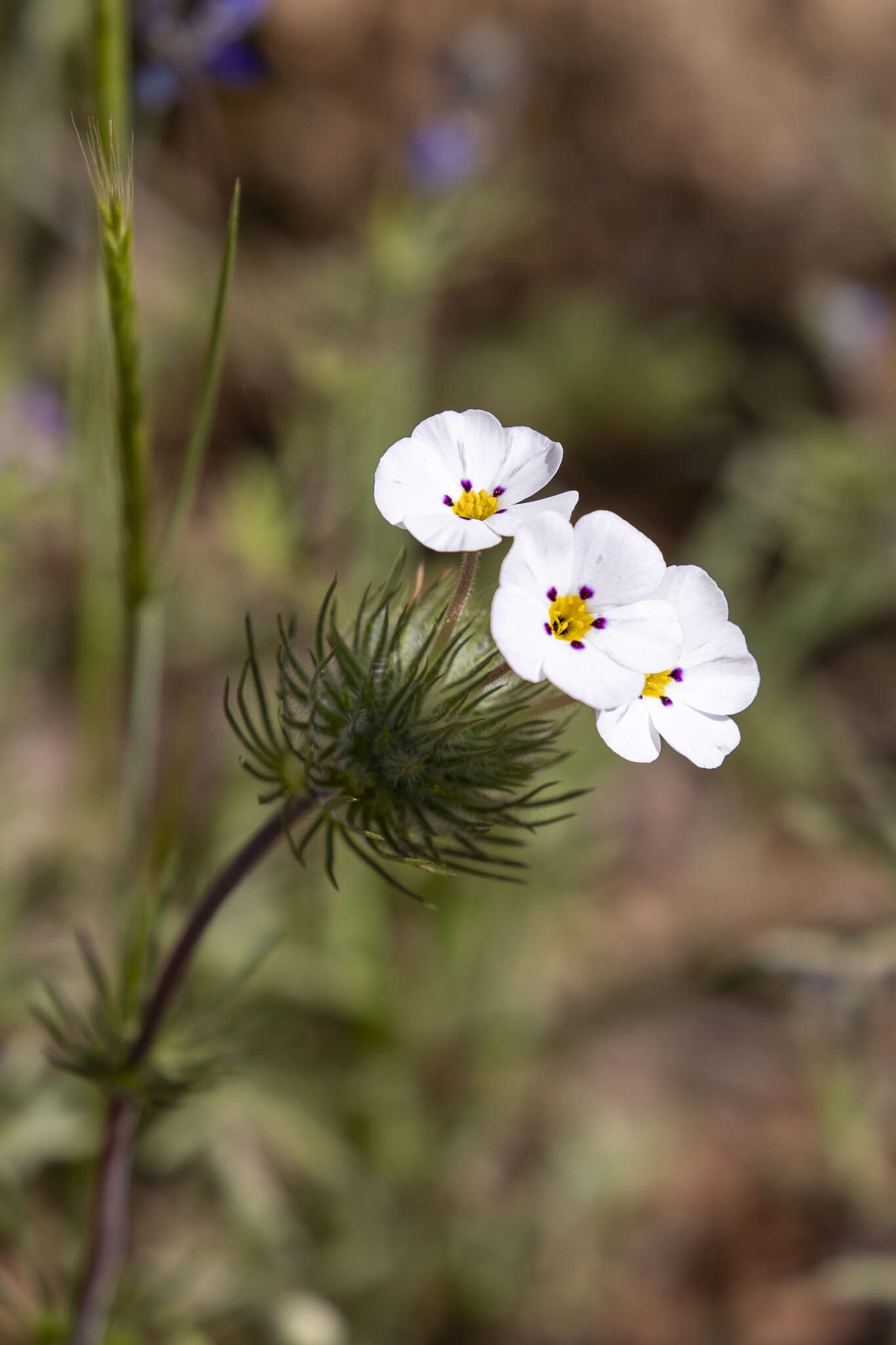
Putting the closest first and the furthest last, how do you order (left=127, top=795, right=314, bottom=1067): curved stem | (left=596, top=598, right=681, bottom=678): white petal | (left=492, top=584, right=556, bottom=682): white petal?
(left=492, top=584, right=556, bottom=682): white petal → (left=596, top=598, right=681, bottom=678): white petal → (left=127, top=795, right=314, bottom=1067): curved stem

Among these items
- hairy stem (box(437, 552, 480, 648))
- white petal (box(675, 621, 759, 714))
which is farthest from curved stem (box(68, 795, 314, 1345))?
white petal (box(675, 621, 759, 714))

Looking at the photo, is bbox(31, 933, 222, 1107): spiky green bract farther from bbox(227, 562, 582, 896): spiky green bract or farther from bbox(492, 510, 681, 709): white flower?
bbox(492, 510, 681, 709): white flower

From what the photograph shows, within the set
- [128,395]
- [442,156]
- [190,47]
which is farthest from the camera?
[442,156]

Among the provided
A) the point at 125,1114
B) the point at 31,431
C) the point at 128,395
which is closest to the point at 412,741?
the point at 128,395

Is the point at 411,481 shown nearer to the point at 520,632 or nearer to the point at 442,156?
the point at 520,632

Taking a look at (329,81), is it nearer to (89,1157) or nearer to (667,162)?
(667,162)

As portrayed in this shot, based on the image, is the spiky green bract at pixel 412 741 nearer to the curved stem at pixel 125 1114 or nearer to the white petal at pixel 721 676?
the curved stem at pixel 125 1114

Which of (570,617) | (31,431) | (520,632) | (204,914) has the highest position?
(31,431)
